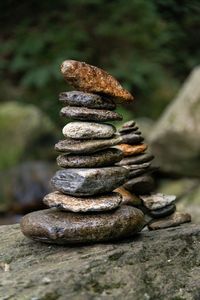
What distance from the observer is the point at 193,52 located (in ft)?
28.9

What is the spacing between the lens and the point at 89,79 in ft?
9.86

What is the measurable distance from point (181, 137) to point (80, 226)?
15.8 feet

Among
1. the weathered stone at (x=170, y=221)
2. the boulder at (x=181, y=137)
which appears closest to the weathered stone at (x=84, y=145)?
the weathered stone at (x=170, y=221)

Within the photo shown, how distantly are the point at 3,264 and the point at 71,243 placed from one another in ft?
1.28

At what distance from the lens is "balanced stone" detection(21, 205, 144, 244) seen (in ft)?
9.20

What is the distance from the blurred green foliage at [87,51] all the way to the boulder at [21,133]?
2.04 m

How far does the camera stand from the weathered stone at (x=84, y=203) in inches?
114

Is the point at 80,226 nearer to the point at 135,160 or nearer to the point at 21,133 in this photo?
the point at 135,160

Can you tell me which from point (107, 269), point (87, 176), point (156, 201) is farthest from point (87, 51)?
point (107, 269)

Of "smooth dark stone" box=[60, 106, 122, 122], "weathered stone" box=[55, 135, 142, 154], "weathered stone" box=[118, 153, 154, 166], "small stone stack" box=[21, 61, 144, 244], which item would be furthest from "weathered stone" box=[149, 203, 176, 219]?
"smooth dark stone" box=[60, 106, 122, 122]

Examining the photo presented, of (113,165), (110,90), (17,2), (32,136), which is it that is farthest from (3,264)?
(32,136)

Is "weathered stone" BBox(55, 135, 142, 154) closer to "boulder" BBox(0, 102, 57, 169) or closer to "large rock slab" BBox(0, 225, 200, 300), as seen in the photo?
"large rock slab" BBox(0, 225, 200, 300)

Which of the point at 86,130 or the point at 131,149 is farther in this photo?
the point at 131,149

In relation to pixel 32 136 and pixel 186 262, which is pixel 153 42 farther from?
pixel 186 262
